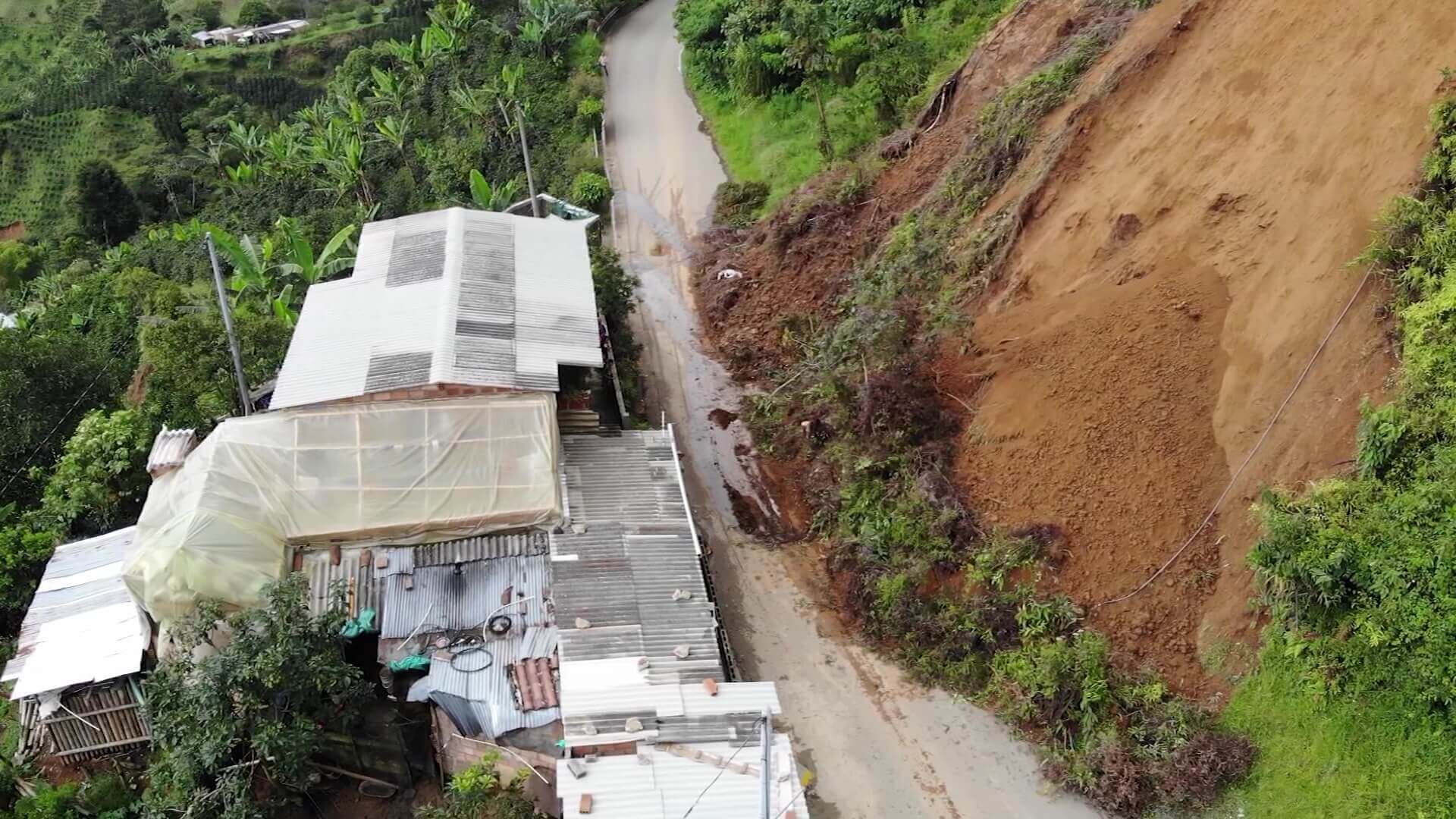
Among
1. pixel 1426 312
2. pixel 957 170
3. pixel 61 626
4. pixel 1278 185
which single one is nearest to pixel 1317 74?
pixel 1278 185

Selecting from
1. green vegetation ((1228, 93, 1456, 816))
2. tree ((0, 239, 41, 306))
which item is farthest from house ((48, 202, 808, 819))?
tree ((0, 239, 41, 306))

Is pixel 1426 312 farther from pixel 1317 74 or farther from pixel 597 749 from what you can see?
pixel 597 749

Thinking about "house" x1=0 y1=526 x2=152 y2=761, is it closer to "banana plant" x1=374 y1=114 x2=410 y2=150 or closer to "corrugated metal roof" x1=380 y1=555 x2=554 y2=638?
"corrugated metal roof" x1=380 y1=555 x2=554 y2=638

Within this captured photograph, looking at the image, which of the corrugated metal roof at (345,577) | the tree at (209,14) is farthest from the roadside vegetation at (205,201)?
the corrugated metal roof at (345,577)

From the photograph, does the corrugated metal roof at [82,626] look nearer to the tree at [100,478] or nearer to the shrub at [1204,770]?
the tree at [100,478]

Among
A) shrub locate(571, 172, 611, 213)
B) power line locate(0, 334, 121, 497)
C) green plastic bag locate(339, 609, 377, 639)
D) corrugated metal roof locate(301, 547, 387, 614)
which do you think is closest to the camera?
green plastic bag locate(339, 609, 377, 639)

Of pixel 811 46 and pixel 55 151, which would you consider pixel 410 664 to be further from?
pixel 55 151
